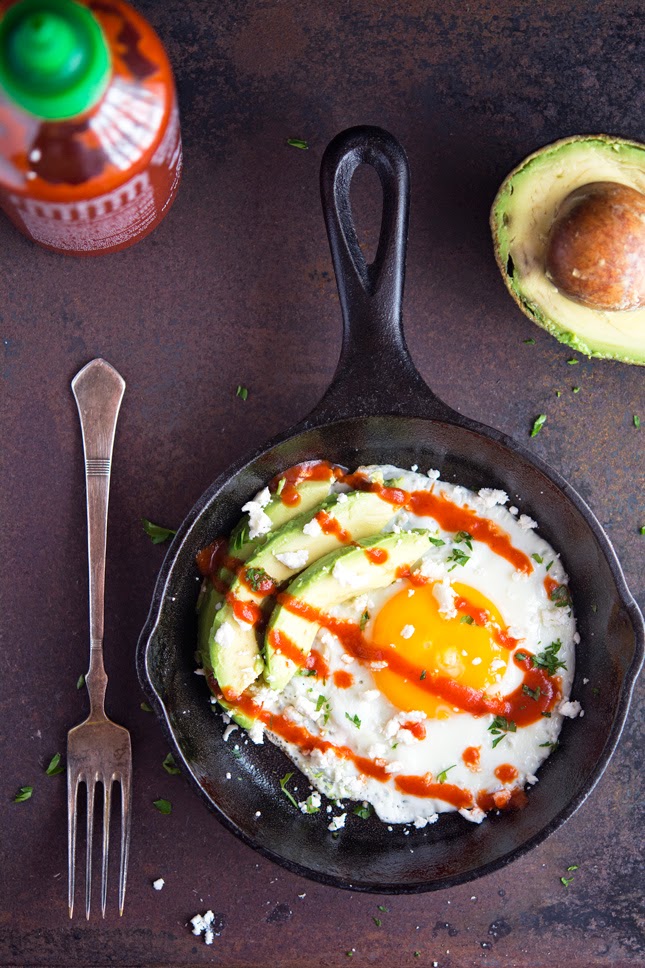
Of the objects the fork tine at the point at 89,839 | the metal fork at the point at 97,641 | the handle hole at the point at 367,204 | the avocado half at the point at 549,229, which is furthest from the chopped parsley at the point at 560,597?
the fork tine at the point at 89,839

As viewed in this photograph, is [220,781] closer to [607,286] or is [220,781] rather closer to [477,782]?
[477,782]

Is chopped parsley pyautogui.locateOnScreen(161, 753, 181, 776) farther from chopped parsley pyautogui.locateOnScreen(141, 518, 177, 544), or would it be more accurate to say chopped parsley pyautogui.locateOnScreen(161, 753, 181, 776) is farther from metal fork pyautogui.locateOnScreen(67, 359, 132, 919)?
chopped parsley pyautogui.locateOnScreen(141, 518, 177, 544)

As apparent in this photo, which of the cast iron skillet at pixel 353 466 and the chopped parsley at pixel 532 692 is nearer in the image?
the cast iron skillet at pixel 353 466

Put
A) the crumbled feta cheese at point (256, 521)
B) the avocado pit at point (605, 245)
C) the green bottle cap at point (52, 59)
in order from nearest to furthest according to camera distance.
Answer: the green bottle cap at point (52, 59) < the avocado pit at point (605, 245) < the crumbled feta cheese at point (256, 521)

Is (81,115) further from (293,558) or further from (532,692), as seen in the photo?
(532,692)

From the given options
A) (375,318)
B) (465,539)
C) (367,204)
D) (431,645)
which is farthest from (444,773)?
(367,204)

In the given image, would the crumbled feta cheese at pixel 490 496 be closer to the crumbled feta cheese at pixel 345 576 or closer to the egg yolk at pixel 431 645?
the egg yolk at pixel 431 645

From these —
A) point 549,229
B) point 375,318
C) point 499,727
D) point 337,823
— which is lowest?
point 337,823

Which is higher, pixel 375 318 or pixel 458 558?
pixel 375 318
